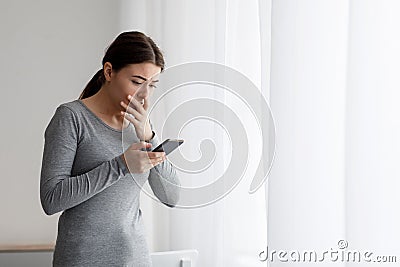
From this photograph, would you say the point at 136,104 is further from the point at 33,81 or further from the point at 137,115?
the point at 33,81

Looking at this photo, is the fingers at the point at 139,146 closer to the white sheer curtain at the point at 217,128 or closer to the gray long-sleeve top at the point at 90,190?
the gray long-sleeve top at the point at 90,190

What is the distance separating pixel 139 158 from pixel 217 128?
57 cm

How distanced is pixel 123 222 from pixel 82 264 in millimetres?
122

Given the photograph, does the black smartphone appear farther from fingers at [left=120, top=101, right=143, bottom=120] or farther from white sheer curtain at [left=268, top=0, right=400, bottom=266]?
white sheer curtain at [left=268, top=0, right=400, bottom=266]

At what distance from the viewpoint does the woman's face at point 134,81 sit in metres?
1.63

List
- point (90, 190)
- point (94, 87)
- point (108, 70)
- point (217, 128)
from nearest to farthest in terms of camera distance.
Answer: point (90, 190) → point (108, 70) → point (94, 87) → point (217, 128)

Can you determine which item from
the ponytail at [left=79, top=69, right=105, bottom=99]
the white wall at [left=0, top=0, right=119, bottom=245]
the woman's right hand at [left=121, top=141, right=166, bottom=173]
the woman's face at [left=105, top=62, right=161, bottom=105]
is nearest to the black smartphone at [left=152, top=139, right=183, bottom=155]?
the woman's right hand at [left=121, top=141, right=166, bottom=173]

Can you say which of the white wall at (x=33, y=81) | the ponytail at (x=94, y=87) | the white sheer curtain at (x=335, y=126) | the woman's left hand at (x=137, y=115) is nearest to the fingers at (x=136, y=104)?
the woman's left hand at (x=137, y=115)

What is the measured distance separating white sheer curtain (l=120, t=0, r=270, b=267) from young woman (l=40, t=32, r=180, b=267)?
1.02ft

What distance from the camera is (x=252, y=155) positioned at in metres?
1.87

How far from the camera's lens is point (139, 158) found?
1541 mm

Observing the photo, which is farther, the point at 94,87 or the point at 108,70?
the point at 94,87

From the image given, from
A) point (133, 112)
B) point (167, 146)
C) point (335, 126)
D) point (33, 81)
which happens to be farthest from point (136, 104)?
point (33, 81)

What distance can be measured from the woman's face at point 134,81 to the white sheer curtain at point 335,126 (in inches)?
10.8
